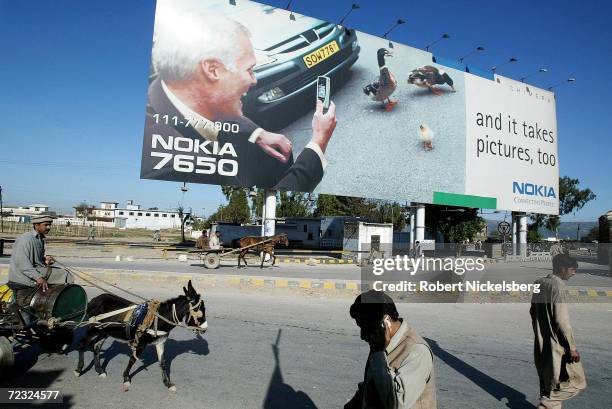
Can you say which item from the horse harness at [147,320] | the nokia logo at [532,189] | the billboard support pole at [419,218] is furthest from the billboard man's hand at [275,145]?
the nokia logo at [532,189]

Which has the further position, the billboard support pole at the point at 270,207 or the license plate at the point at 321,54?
the license plate at the point at 321,54

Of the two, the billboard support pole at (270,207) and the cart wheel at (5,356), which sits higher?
the billboard support pole at (270,207)

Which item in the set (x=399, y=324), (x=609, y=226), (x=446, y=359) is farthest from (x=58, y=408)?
(x=609, y=226)

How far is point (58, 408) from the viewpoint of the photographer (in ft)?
14.8

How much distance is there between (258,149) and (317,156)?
13.4ft

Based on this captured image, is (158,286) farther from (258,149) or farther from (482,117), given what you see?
→ (482,117)

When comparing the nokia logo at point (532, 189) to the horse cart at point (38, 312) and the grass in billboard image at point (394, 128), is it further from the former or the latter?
the horse cart at point (38, 312)

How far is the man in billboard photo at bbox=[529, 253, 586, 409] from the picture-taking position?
13.9ft

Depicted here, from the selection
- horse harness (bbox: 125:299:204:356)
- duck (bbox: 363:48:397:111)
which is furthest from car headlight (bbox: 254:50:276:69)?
horse harness (bbox: 125:299:204:356)

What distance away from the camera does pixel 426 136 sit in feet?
105

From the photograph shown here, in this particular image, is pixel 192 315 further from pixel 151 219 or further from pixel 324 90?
pixel 151 219

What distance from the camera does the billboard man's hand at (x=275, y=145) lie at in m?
25.8

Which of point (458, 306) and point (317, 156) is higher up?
point (317, 156)

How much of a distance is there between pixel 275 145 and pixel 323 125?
12.8 feet
